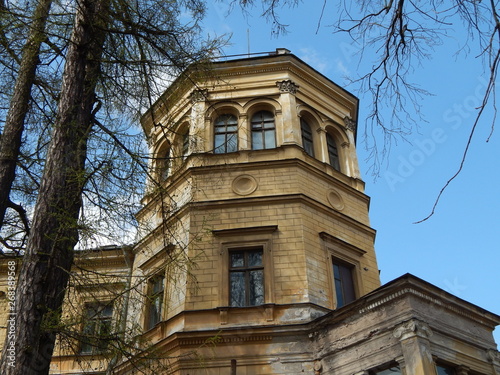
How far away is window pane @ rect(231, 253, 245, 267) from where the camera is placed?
13664 mm

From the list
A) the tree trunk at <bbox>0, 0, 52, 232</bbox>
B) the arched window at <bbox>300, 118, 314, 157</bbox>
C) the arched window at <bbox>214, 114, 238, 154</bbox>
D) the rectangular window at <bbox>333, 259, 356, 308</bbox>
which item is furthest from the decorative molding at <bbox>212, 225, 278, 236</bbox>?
the tree trunk at <bbox>0, 0, 52, 232</bbox>

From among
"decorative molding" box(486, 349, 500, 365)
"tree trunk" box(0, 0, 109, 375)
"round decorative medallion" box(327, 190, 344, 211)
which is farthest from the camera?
"round decorative medallion" box(327, 190, 344, 211)

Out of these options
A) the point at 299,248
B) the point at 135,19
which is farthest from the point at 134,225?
the point at 299,248

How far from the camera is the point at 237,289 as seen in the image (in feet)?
43.4

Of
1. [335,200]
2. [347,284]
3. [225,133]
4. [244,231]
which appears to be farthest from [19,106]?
[335,200]

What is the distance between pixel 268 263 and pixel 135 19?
23.3 ft

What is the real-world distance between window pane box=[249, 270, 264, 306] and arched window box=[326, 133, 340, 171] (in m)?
5.28

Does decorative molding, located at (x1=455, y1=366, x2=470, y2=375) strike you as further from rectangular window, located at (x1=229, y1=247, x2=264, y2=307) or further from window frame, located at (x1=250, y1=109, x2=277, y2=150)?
window frame, located at (x1=250, y1=109, x2=277, y2=150)

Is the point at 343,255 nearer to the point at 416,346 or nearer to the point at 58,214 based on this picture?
the point at 416,346

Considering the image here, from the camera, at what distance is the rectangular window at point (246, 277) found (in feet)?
42.8

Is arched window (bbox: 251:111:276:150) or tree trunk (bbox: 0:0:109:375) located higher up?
arched window (bbox: 251:111:276:150)

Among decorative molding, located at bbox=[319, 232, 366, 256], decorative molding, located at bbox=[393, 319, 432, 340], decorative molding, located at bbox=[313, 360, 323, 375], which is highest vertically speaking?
decorative molding, located at bbox=[319, 232, 366, 256]

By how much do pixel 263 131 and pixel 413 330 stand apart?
27.0 ft

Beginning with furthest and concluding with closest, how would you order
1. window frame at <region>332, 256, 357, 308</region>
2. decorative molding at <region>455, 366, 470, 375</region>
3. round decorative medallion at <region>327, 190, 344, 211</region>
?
round decorative medallion at <region>327, 190, 344, 211</region>
window frame at <region>332, 256, 357, 308</region>
decorative molding at <region>455, 366, 470, 375</region>
